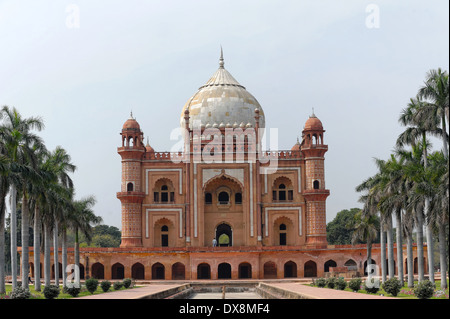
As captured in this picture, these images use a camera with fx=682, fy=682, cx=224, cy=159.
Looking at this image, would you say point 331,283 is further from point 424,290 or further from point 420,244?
point 424,290

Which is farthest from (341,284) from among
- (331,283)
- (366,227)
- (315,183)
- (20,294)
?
(315,183)

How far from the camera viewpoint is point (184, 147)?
51.2 meters

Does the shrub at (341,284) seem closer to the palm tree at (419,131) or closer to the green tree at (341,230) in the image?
the palm tree at (419,131)

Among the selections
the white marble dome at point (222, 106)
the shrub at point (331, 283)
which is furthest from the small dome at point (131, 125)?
the shrub at point (331, 283)

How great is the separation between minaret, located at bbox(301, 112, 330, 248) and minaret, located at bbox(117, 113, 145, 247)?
39.6 ft

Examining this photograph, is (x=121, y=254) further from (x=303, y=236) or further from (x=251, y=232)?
(x=303, y=236)

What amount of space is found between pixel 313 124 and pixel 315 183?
14.3 feet

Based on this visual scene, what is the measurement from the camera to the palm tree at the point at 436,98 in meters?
27.1

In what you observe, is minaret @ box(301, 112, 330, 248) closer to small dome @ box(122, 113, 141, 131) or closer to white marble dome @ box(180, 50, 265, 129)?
white marble dome @ box(180, 50, 265, 129)

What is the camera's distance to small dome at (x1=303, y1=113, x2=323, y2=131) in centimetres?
4983

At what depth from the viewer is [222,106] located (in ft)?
176

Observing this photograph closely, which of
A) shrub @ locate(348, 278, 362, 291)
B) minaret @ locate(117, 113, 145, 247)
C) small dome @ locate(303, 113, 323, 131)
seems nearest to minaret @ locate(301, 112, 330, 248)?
small dome @ locate(303, 113, 323, 131)
